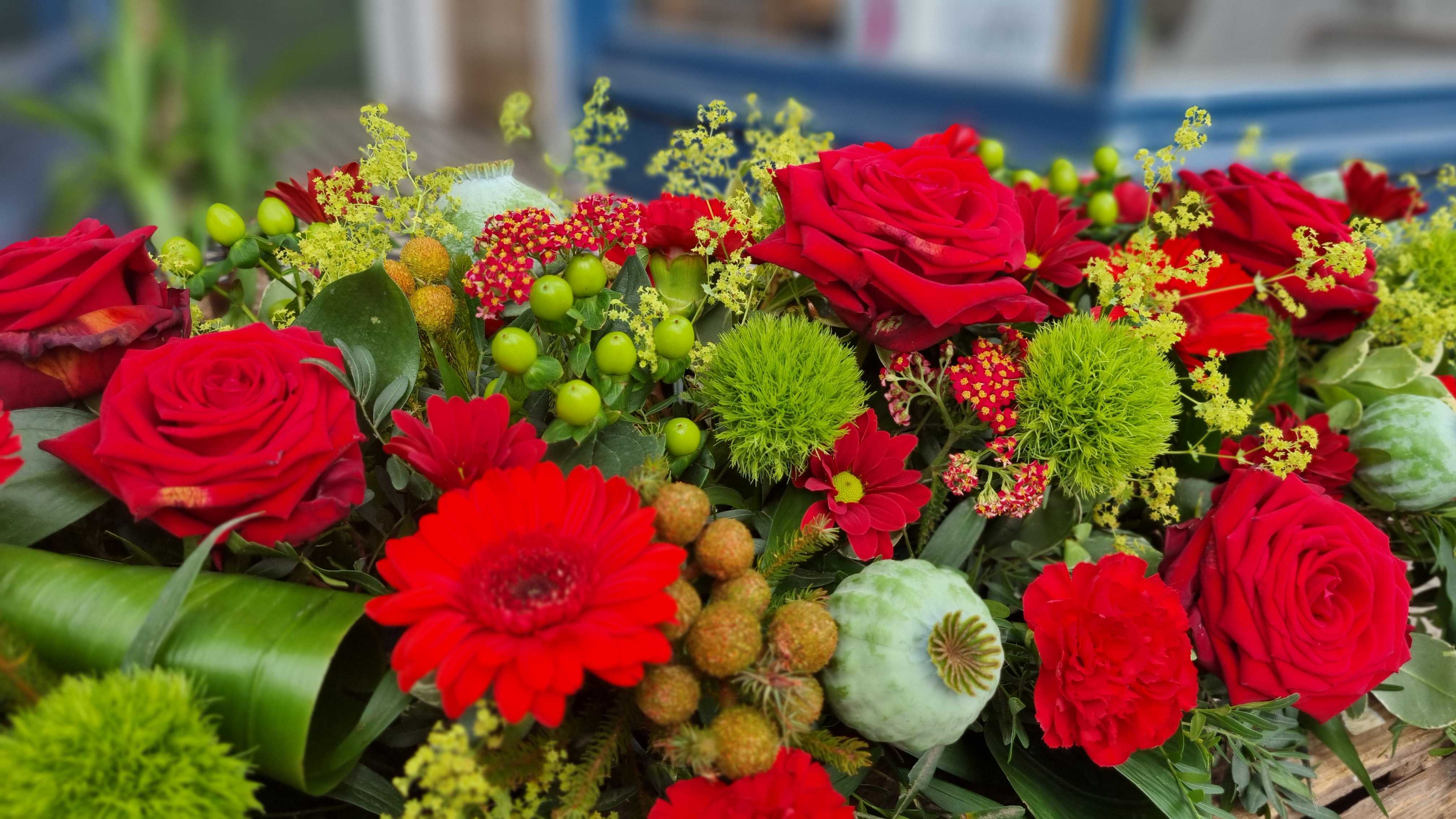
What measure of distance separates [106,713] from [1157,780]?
1.53 ft

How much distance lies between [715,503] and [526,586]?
0.53 ft

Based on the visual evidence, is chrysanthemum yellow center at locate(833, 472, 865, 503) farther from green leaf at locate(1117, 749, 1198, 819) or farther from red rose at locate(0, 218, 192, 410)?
red rose at locate(0, 218, 192, 410)

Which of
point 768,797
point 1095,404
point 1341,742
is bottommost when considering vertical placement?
point 1341,742

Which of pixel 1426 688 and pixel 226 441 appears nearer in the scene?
pixel 226 441

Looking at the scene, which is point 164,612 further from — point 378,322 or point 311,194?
point 311,194

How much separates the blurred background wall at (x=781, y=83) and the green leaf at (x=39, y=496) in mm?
1174

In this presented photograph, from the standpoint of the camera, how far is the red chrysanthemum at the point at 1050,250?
0.55 m

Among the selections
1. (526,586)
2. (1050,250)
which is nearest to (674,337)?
(526,586)

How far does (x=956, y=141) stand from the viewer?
0.68m

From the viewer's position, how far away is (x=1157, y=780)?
46 centimetres

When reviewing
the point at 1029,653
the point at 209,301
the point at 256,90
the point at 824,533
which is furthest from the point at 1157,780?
the point at 256,90

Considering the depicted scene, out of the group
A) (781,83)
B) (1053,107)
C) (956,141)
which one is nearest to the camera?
(956,141)

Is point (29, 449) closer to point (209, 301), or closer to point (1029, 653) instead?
point (209, 301)

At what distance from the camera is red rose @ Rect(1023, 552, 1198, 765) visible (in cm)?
43
